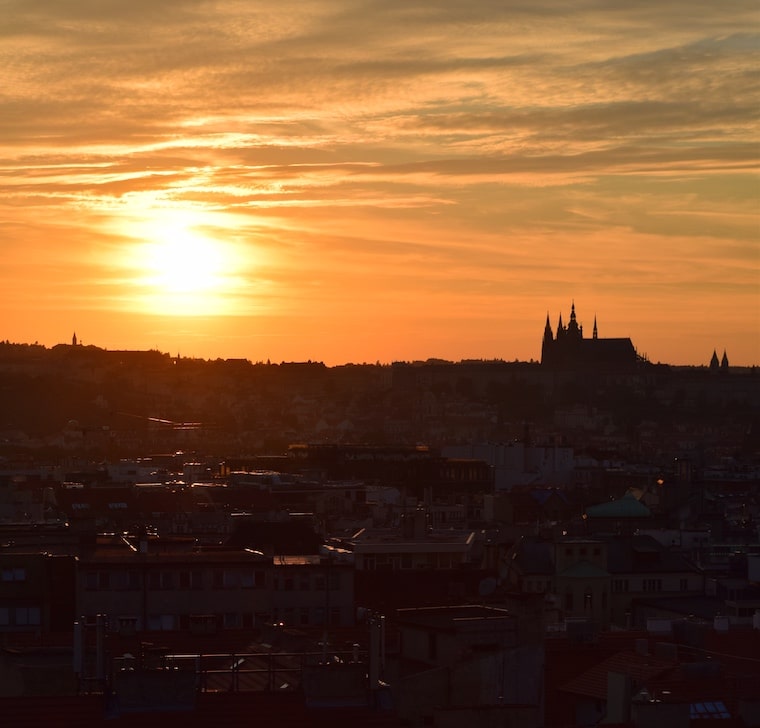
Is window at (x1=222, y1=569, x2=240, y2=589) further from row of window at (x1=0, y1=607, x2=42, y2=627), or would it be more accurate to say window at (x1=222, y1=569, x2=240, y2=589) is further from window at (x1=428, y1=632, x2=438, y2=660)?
window at (x1=428, y1=632, x2=438, y2=660)

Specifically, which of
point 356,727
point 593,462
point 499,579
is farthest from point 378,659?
point 593,462

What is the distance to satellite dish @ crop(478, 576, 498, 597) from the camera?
3098 cm

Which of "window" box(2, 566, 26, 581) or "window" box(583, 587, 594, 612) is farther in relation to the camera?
"window" box(583, 587, 594, 612)

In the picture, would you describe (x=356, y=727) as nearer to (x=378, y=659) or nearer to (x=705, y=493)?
(x=378, y=659)

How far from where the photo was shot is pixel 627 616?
117 feet

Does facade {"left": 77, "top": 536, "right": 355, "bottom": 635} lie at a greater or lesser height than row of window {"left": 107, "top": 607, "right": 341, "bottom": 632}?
greater

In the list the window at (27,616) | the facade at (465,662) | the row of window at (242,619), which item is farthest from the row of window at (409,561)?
the facade at (465,662)

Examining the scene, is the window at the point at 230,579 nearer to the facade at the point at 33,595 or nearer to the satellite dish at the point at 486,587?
the facade at the point at 33,595

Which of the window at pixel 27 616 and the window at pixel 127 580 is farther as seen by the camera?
the window at pixel 127 580

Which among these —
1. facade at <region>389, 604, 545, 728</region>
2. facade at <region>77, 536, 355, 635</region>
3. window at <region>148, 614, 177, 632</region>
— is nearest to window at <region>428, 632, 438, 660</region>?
facade at <region>389, 604, 545, 728</region>

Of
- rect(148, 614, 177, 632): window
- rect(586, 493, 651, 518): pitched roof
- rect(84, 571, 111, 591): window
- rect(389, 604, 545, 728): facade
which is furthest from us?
rect(586, 493, 651, 518): pitched roof

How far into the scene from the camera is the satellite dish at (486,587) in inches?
1220

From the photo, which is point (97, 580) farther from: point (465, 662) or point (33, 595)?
point (465, 662)

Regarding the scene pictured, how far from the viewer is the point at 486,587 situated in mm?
31609
